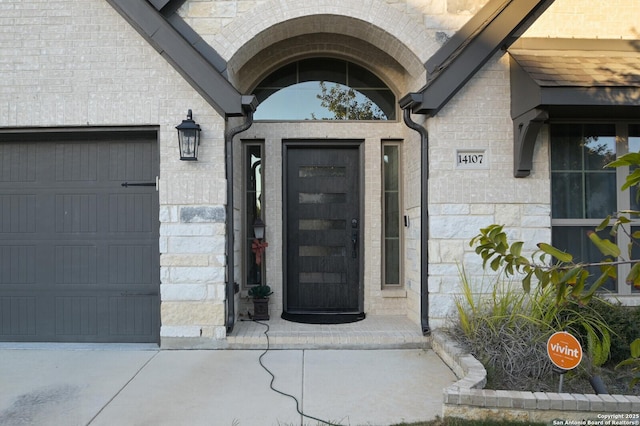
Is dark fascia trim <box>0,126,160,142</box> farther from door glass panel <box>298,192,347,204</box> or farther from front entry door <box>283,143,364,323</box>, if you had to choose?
door glass panel <box>298,192,347,204</box>

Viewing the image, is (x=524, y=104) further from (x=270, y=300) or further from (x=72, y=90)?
(x=72, y=90)

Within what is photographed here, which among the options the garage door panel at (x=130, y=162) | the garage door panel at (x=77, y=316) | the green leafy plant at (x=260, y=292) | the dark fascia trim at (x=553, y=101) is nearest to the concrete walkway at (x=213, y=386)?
the garage door panel at (x=77, y=316)

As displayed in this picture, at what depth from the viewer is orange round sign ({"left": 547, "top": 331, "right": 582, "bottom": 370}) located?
323cm

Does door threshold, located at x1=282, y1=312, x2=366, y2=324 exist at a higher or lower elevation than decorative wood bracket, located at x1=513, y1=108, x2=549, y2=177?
lower

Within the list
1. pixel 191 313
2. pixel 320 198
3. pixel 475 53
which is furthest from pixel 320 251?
pixel 475 53

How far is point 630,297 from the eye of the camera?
5.13 m

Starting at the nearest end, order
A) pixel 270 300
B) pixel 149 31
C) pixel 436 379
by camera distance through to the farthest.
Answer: pixel 436 379 < pixel 149 31 < pixel 270 300

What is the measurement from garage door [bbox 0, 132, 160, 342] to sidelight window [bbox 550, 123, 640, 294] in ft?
14.7

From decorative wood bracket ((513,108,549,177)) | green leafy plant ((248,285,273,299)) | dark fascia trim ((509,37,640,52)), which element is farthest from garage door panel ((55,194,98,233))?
dark fascia trim ((509,37,640,52))

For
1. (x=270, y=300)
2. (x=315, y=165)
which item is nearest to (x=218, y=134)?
(x=315, y=165)

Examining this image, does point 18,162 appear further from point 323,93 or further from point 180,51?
point 323,93

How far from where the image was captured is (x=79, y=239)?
5.15 metres

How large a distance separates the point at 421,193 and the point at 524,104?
4.49ft

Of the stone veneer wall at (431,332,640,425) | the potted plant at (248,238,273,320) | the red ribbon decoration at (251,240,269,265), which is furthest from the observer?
the red ribbon decoration at (251,240,269,265)
